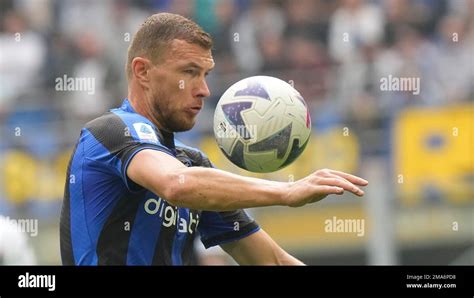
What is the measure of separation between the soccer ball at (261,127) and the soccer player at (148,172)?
9.5 inches

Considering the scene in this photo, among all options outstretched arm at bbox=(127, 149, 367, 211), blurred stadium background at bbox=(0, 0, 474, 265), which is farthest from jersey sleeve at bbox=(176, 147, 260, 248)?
blurred stadium background at bbox=(0, 0, 474, 265)

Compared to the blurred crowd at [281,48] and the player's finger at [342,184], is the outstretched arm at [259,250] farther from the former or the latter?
the blurred crowd at [281,48]

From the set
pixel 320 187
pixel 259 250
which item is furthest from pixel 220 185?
pixel 259 250

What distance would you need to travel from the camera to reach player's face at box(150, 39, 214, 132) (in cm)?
631

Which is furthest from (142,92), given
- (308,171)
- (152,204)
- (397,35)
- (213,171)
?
(397,35)

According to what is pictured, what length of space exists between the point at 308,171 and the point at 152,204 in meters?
7.52

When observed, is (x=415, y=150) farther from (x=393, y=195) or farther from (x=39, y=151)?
(x=39, y=151)

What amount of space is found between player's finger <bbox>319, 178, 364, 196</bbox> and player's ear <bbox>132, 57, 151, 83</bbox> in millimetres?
1720

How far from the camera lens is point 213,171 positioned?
5.44 metres

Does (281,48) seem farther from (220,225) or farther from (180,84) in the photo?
(180,84)

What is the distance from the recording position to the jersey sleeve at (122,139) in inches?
227

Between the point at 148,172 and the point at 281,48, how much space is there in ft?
31.8

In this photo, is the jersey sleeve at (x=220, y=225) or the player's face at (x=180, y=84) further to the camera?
the jersey sleeve at (x=220, y=225)

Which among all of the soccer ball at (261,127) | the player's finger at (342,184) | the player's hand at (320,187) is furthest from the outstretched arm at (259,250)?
the player's finger at (342,184)
